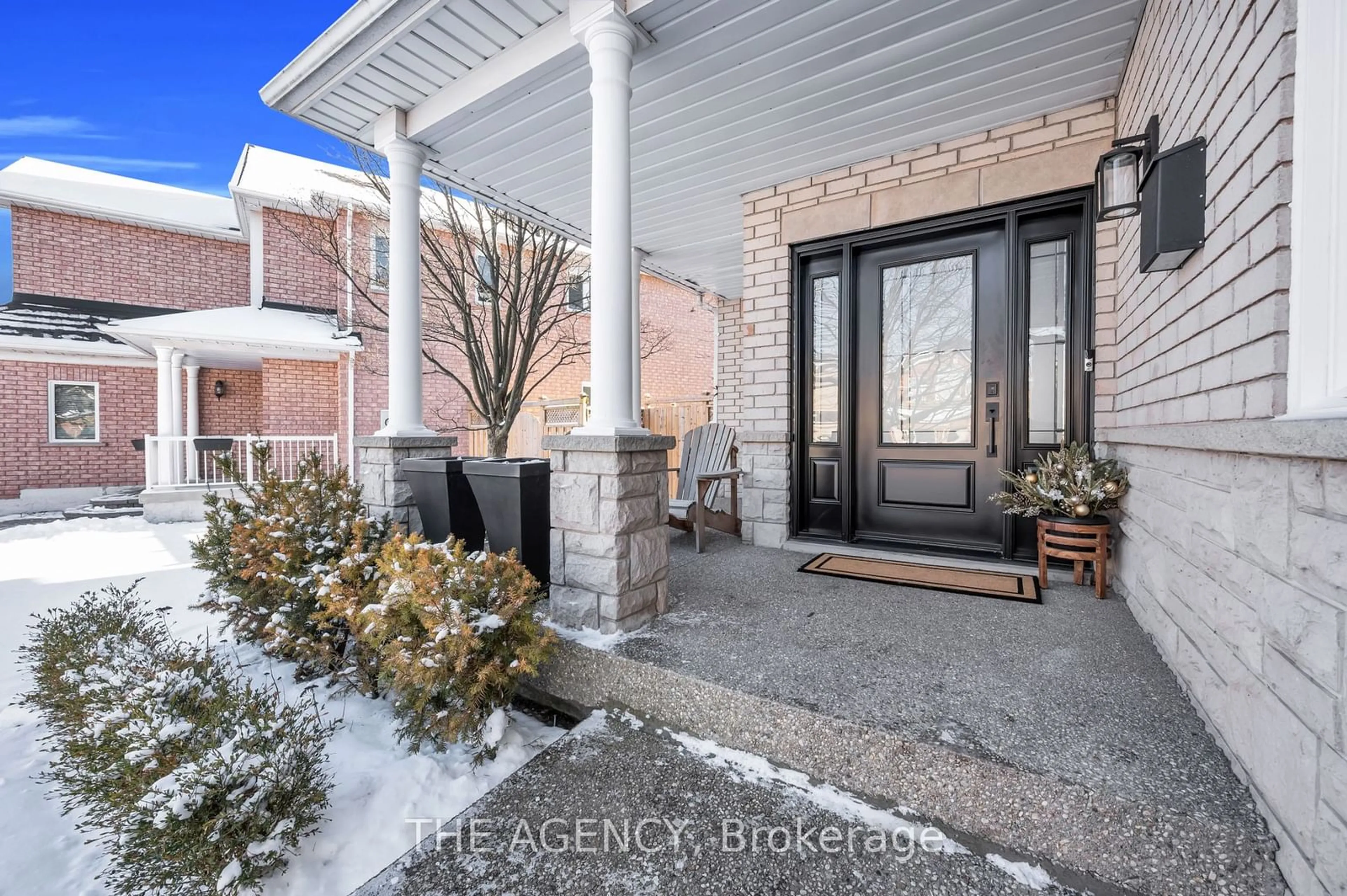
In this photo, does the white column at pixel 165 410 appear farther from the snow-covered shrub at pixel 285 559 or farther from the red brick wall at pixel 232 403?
the snow-covered shrub at pixel 285 559

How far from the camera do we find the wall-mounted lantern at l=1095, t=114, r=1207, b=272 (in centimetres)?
168

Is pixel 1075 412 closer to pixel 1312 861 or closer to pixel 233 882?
pixel 1312 861

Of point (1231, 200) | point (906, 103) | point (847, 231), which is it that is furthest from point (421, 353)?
point (1231, 200)

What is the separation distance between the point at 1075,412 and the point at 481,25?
11.8 ft

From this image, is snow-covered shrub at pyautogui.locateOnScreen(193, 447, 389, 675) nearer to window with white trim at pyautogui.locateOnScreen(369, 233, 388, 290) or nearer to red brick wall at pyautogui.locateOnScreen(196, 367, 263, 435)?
window with white trim at pyautogui.locateOnScreen(369, 233, 388, 290)

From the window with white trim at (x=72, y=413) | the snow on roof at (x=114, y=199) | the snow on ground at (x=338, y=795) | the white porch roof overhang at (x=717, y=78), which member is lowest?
the snow on ground at (x=338, y=795)

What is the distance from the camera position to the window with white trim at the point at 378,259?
688 cm

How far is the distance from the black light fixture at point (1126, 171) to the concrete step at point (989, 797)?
216cm

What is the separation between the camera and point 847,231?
3506mm

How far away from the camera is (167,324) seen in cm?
661

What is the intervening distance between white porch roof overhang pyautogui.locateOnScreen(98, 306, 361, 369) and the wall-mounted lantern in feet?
25.8

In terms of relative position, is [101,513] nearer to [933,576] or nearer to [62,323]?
[62,323]

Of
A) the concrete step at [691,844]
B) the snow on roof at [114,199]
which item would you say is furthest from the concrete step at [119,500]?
the concrete step at [691,844]

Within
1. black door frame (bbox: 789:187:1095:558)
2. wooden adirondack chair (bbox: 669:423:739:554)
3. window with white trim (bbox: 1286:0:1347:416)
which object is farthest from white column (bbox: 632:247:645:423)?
window with white trim (bbox: 1286:0:1347:416)
